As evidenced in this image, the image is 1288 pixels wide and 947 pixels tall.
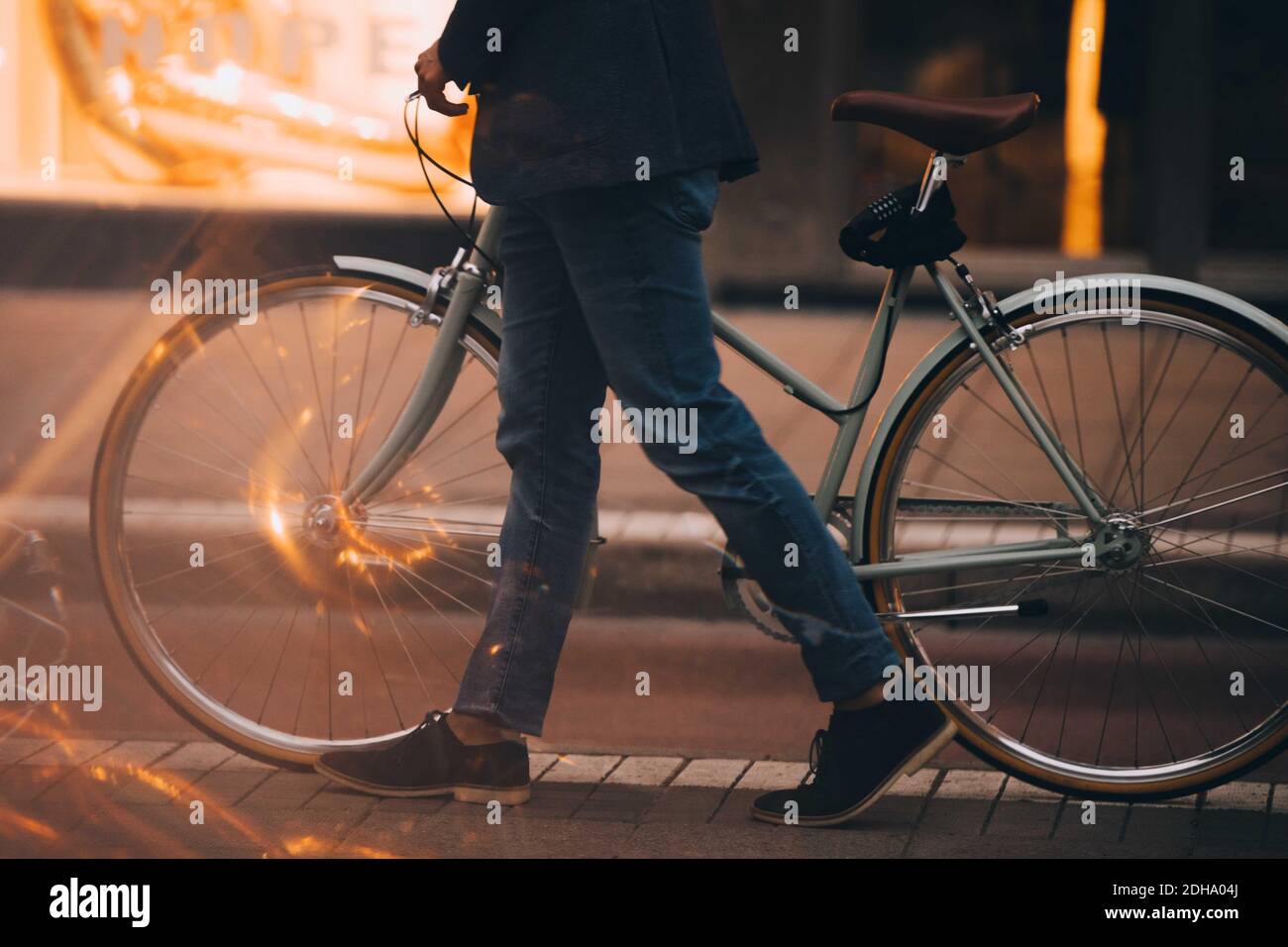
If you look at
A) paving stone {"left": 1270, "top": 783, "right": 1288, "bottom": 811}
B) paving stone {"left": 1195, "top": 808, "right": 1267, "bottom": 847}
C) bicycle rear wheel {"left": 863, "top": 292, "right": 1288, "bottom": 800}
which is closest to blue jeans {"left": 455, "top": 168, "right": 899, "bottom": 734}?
bicycle rear wheel {"left": 863, "top": 292, "right": 1288, "bottom": 800}

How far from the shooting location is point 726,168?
10.8ft

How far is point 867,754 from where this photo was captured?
327 cm

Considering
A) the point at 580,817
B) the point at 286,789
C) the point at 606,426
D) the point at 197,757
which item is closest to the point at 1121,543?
the point at 606,426

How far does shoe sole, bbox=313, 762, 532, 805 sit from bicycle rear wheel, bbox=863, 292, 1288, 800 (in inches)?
30.2

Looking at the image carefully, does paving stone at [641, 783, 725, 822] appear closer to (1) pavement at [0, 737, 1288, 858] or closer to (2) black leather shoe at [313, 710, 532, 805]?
(1) pavement at [0, 737, 1288, 858]

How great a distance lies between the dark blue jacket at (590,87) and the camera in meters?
3.08

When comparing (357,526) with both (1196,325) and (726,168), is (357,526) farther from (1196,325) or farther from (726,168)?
(1196,325)

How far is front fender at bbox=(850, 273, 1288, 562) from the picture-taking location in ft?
10.7

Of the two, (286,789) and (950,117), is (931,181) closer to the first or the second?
(950,117)

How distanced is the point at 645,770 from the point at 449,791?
1.46 feet

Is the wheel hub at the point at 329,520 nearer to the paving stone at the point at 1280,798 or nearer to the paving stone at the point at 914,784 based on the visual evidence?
the paving stone at the point at 914,784

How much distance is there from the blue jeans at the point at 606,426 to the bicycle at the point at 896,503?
0.15 m

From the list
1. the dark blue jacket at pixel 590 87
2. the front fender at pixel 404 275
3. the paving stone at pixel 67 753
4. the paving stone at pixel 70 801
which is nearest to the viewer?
the dark blue jacket at pixel 590 87

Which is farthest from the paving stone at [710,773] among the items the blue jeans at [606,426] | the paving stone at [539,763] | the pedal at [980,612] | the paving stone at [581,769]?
the pedal at [980,612]
